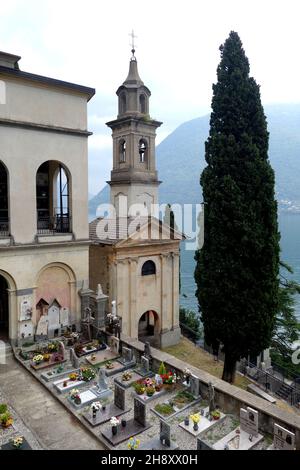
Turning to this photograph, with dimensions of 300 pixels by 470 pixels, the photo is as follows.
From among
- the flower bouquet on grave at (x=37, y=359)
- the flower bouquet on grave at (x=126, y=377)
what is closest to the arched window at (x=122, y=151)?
the flower bouquet on grave at (x=37, y=359)

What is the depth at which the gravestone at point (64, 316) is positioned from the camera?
61.3 ft

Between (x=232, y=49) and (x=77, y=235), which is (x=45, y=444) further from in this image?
(x=232, y=49)

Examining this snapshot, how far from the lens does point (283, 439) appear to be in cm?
975

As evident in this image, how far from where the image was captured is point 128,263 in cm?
2373

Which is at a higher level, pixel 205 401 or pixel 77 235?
pixel 77 235

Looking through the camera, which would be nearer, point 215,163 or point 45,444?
point 45,444

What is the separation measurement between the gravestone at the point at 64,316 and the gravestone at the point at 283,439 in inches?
475

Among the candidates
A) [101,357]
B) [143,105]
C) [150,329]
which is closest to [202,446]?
[101,357]

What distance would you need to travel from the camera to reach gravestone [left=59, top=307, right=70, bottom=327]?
18688mm

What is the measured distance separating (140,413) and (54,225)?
40.0ft
